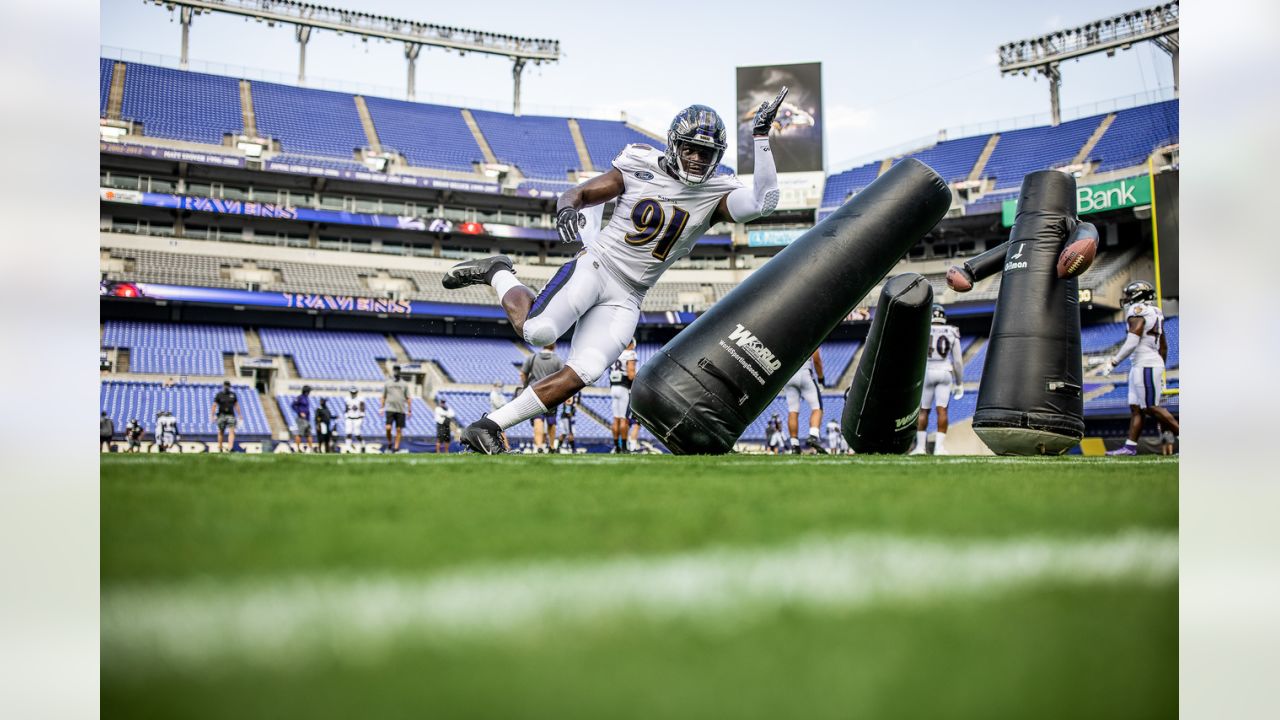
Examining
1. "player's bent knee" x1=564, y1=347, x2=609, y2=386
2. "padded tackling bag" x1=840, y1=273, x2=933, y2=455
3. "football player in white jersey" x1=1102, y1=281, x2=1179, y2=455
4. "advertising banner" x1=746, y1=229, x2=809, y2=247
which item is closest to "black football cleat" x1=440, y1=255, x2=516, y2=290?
"player's bent knee" x1=564, y1=347, x2=609, y2=386

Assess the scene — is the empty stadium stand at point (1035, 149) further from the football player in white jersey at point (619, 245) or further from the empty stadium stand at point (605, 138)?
the football player in white jersey at point (619, 245)

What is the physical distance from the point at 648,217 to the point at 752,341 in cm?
82

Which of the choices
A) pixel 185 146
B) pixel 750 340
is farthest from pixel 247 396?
pixel 750 340

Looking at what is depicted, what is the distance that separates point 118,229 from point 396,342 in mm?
8442

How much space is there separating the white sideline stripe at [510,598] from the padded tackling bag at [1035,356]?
4966 mm

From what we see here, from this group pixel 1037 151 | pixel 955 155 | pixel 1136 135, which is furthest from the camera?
pixel 955 155

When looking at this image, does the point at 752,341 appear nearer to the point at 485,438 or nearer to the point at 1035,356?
the point at 485,438

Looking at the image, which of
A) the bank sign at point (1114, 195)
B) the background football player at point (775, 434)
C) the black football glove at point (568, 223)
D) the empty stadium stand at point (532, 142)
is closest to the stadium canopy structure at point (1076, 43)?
the bank sign at point (1114, 195)

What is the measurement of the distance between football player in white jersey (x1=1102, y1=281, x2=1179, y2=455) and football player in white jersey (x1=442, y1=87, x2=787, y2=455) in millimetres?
4988

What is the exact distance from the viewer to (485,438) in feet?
14.1

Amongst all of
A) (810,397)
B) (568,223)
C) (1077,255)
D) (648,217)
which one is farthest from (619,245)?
(810,397)

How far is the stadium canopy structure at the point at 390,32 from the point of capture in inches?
1219
